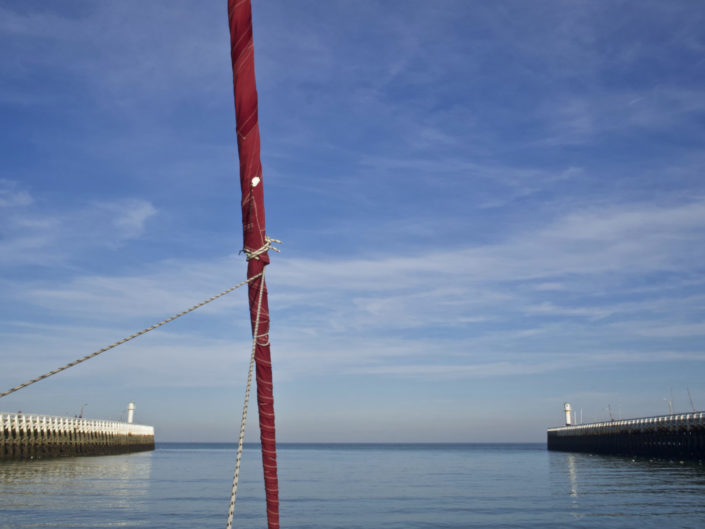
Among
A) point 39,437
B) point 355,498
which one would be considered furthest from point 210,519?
point 39,437

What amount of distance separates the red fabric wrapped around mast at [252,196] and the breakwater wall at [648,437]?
2450 inches

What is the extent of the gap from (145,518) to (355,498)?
1420 centimetres

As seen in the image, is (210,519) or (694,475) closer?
(210,519)

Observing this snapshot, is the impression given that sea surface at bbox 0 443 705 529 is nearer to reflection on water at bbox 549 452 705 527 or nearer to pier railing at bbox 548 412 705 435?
reflection on water at bbox 549 452 705 527

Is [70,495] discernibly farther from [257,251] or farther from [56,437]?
[257,251]

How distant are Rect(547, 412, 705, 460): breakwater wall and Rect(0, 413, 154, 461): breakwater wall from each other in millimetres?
61313

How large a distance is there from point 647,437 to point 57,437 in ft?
212

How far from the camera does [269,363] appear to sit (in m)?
5.68

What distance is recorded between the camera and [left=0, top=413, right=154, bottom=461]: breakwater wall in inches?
1972

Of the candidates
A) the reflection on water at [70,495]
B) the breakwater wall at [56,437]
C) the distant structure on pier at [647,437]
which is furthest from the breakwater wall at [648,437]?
the breakwater wall at [56,437]

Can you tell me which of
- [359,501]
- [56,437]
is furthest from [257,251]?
[56,437]

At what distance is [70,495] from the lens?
3266cm

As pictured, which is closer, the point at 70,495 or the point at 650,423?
the point at 70,495

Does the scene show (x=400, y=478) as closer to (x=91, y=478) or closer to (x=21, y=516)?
(x=91, y=478)
